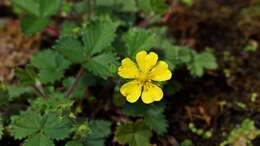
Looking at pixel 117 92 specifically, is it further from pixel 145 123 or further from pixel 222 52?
pixel 222 52

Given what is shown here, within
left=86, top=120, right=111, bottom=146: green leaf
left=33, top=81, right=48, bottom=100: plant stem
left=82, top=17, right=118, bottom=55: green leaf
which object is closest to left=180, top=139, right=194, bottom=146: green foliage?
left=86, top=120, right=111, bottom=146: green leaf

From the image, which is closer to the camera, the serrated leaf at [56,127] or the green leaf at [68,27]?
the serrated leaf at [56,127]

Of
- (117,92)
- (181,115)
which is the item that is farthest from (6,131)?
(181,115)

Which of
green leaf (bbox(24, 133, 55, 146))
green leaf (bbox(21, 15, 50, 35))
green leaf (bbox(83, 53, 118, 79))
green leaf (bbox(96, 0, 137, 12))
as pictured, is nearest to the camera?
green leaf (bbox(24, 133, 55, 146))

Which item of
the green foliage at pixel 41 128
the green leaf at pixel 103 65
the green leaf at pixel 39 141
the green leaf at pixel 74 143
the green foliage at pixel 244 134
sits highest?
the green leaf at pixel 103 65

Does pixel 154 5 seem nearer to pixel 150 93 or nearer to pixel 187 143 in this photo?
pixel 150 93

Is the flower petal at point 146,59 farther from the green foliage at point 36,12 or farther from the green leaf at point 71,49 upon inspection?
the green foliage at point 36,12

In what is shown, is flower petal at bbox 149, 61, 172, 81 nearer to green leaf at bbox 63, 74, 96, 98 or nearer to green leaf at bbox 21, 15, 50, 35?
green leaf at bbox 63, 74, 96, 98

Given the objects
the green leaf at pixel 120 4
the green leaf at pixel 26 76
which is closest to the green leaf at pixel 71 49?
the green leaf at pixel 26 76
